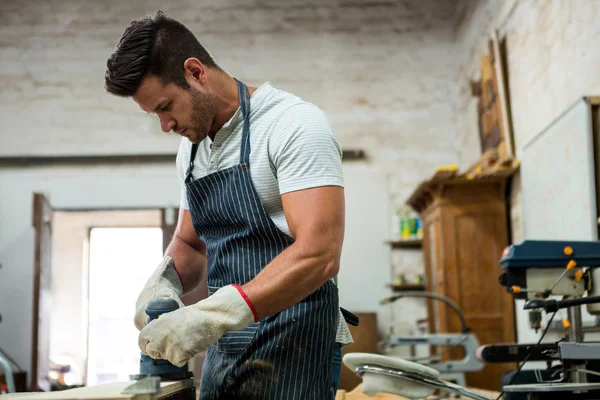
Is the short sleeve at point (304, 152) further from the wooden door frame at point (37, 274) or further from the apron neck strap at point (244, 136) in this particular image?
the wooden door frame at point (37, 274)

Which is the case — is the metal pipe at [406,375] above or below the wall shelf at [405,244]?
below

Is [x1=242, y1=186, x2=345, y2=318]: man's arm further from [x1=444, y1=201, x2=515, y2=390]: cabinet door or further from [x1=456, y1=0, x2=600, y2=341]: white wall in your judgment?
[x1=444, y1=201, x2=515, y2=390]: cabinet door

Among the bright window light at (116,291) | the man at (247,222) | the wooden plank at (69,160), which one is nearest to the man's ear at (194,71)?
the man at (247,222)

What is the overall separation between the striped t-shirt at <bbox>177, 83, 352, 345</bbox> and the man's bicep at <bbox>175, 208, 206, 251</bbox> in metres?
0.19

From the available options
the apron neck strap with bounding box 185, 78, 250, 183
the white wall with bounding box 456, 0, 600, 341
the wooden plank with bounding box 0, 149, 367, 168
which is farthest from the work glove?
the wooden plank with bounding box 0, 149, 367, 168

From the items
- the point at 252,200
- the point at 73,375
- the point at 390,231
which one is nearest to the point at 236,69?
the point at 390,231

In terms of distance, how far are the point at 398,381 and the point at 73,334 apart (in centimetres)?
901

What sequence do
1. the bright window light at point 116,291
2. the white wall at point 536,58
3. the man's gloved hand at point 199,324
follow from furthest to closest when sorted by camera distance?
the bright window light at point 116,291, the white wall at point 536,58, the man's gloved hand at point 199,324

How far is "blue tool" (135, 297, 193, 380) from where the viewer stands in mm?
1493

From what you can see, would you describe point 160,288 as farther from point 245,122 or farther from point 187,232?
point 245,122

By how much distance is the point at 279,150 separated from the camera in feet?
5.24

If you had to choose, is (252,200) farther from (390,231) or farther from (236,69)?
(236,69)

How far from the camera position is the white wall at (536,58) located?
4508 millimetres

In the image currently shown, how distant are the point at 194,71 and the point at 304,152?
36 cm
